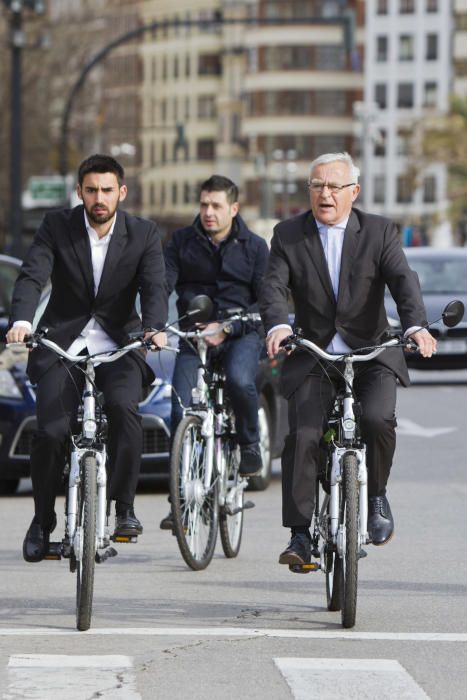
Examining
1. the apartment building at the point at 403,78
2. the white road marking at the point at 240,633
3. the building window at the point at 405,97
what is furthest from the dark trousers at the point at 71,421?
the building window at the point at 405,97

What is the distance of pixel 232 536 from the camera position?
→ 1227 cm

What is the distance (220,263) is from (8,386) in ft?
11.7

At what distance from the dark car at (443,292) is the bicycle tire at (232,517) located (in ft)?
50.8

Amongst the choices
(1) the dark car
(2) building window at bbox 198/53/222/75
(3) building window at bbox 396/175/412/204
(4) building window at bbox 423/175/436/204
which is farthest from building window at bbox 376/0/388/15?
(1) the dark car

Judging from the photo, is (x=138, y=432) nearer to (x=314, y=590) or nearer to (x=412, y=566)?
(x=314, y=590)

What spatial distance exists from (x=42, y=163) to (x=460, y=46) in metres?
93.7

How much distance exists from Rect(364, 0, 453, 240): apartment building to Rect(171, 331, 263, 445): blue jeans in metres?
140

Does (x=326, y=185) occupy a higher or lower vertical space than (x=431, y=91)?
lower

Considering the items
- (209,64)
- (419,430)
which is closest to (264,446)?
(419,430)

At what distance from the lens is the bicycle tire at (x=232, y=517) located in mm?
12141

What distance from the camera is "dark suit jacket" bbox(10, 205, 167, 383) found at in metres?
10.2

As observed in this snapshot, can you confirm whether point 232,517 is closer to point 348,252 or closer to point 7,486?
point 348,252

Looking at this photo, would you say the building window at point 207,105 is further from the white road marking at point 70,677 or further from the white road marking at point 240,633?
the white road marking at point 70,677

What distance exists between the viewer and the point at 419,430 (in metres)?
21.8
